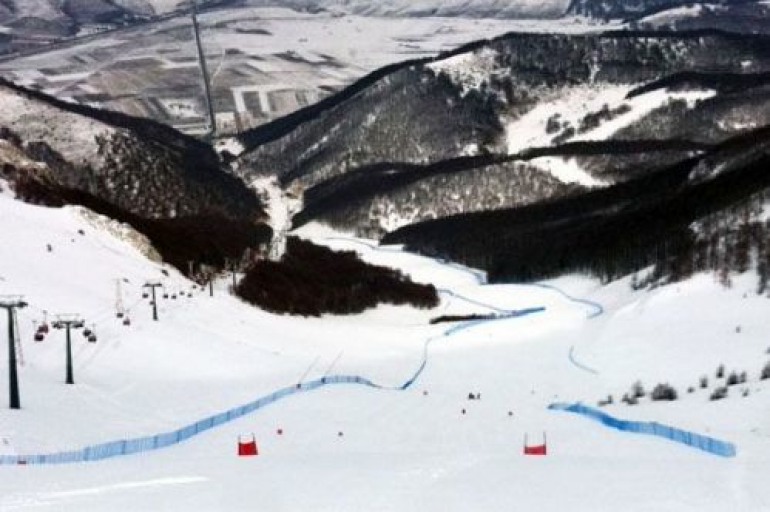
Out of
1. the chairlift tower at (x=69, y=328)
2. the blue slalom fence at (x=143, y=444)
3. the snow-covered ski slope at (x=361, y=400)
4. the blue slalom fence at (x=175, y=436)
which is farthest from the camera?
the chairlift tower at (x=69, y=328)

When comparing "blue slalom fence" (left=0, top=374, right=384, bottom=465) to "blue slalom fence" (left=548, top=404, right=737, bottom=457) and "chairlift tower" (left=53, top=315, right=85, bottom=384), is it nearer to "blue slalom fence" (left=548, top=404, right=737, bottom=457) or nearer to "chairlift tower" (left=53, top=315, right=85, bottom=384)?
"chairlift tower" (left=53, top=315, right=85, bottom=384)

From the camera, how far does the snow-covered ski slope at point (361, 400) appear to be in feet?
86.3

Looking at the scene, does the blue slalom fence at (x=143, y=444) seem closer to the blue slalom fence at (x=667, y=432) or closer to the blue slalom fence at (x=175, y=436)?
the blue slalom fence at (x=175, y=436)

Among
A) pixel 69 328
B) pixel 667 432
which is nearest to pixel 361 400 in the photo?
pixel 69 328

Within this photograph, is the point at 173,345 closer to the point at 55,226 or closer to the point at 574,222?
the point at 55,226

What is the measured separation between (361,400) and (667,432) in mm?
20748

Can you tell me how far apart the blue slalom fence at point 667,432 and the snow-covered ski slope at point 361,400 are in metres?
0.53

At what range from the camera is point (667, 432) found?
36875 mm

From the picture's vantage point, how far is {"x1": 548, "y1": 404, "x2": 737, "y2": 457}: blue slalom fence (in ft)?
107

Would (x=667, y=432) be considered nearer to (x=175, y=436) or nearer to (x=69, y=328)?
(x=175, y=436)

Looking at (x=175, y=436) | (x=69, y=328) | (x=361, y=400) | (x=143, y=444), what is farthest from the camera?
(x=361, y=400)

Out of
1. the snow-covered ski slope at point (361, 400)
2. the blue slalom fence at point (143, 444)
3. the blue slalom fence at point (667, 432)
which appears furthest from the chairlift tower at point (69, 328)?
the blue slalom fence at point (667, 432)

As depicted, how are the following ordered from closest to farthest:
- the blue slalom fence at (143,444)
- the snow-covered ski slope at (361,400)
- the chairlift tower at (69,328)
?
the snow-covered ski slope at (361,400) < the blue slalom fence at (143,444) < the chairlift tower at (69,328)

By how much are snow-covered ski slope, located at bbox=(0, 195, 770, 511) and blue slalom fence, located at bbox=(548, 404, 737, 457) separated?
1.75 feet
